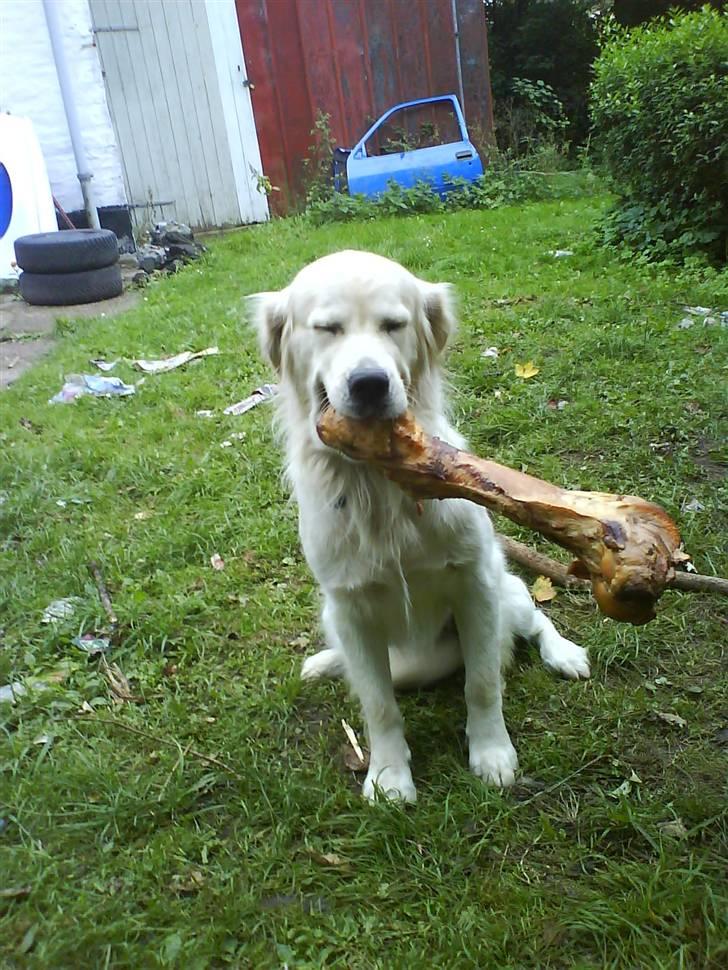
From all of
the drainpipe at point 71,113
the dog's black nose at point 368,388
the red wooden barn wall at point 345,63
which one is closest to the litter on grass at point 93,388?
the dog's black nose at point 368,388

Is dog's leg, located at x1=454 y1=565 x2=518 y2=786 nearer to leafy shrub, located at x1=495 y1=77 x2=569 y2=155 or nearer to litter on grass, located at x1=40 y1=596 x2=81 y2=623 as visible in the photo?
litter on grass, located at x1=40 y1=596 x2=81 y2=623

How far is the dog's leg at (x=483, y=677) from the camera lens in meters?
2.20

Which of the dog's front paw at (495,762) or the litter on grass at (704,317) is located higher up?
the litter on grass at (704,317)

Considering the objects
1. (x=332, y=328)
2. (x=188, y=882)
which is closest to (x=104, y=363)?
(x=332, y=328)

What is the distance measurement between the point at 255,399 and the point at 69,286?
3498 millimetres

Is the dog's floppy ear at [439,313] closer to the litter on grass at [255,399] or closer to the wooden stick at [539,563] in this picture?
the wooden stick at [539,563]

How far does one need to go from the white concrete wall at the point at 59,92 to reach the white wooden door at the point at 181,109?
0.98 meters

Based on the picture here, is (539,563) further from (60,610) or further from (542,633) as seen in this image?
(60,610)

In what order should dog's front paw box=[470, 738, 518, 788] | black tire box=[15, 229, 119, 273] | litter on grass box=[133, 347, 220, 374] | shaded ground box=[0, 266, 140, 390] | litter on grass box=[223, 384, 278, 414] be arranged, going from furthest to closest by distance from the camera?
black tire box=[15, 229, 119, 273] → shaded ground box=[0, 266, 140, 390] → litter on grass box=[133, 347, 220, 374] → litter on grass box=[223, 384, 278, 414] → dog's front paw box=[470, 738, 518, 788]

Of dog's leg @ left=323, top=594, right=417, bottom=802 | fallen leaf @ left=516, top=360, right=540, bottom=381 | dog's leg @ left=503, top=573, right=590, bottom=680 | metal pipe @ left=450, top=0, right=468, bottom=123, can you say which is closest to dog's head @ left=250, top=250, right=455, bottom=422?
dog's leg @ left=323, top=594, right=417, bottom=802

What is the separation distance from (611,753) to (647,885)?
A: 17.0 inches

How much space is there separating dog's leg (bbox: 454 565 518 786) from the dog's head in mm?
551

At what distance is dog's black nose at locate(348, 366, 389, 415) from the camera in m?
1.86

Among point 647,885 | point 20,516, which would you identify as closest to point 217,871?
point 647,885
